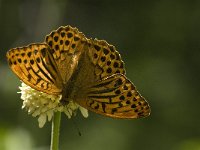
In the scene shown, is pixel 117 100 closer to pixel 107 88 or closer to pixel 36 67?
pixel 107 88

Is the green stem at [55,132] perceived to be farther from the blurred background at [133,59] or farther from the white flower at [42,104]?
the blurred background at [133,59]

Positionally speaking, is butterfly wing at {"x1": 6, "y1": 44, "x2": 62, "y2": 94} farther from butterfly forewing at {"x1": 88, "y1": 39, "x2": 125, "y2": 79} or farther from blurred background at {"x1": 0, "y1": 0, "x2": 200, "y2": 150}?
blurred background at {"x1": 0, "y1": 0, "x2": 200, "y2": 150}

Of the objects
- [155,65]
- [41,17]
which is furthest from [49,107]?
[155,65]

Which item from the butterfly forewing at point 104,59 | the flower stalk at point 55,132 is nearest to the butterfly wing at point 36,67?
the flower stalk at point 55,132

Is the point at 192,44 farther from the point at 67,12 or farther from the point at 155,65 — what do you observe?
the point at 67,12

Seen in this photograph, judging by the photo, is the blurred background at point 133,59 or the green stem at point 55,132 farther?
the blurred background at point 133,59

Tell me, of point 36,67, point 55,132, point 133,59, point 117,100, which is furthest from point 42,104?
point 133,59

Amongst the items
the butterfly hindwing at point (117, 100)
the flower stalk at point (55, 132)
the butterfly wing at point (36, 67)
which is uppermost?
the butterfly wing at point (36, 67)
